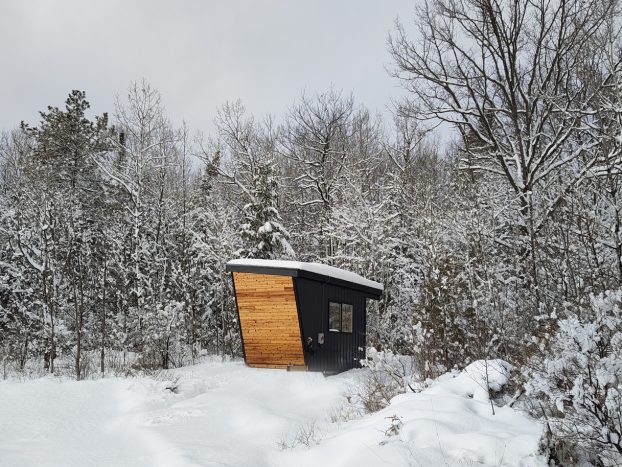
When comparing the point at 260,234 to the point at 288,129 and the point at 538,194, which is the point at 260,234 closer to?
the point at 538,194

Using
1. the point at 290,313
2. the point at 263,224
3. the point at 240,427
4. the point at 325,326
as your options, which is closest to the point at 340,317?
the point at 325,326

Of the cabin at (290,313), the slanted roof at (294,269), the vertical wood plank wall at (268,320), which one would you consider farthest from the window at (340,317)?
the vertical wood plank wall at (268,320)

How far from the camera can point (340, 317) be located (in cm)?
1384

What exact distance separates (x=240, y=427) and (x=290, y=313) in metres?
4.73

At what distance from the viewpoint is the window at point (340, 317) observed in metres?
13.4

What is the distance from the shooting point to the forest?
10.1 metres

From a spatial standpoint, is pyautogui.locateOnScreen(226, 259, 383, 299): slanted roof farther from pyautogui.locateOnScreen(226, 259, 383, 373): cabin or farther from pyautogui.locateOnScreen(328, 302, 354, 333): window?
pyautogui.locateOnScreen(328, 302, 354, 333): window

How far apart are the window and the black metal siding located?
0.13 meters

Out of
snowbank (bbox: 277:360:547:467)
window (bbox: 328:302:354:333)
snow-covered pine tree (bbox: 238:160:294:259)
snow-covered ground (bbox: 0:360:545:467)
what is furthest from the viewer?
snow-covered pine tree (bbox: 238:160:294:259)

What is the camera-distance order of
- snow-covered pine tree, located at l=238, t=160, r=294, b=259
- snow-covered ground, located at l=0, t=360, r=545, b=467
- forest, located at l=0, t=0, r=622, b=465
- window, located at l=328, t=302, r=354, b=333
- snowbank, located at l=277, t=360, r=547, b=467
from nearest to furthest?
snowbank, located at l=277, t=360, r=547, b=467 < snow-covered ground, located at l=0, t=360, r=545, b=467 < forest, located at l=0, t=0, r=622, b=465 < window, located at l=328, t=302, r=354, b=333 < snow-covered pine tree, located at l=238, t=160, r=294, b=259

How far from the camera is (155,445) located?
254 inches

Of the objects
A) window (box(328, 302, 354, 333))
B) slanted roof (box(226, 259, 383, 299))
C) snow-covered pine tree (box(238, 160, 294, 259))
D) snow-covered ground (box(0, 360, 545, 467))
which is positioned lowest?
snow-covered ground (box(0, 360, 545, 467))

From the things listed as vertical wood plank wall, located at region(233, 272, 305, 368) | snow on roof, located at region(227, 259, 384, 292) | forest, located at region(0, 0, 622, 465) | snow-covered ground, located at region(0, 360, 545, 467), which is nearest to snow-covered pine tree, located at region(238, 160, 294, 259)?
forest, located at region(0, 0, 622, 465)

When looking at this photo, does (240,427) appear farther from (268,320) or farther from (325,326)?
(325,326)
